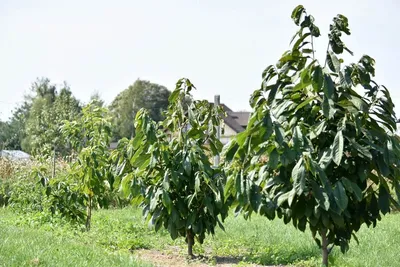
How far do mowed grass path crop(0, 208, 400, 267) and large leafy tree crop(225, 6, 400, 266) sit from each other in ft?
3.75

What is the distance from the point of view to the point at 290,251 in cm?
592

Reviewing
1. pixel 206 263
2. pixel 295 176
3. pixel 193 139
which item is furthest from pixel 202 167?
pixel 295 176

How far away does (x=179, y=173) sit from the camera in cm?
539

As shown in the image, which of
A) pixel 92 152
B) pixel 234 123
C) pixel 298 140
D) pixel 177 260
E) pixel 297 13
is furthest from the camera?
pixel 234 123

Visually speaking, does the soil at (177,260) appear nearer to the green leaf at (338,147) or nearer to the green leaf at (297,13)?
the green leaf at (338,147)

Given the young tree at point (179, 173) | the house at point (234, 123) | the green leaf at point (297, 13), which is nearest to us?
the green leaf at point (297, 13)

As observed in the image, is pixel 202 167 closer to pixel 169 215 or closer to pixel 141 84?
pixel 169 215

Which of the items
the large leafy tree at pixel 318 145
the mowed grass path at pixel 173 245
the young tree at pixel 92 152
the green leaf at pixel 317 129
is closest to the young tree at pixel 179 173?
the mowed grass path at pixel 173 245

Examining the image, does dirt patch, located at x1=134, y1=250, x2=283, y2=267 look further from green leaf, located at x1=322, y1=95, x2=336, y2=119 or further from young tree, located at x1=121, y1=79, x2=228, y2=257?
green leaf, located at x1=322, y1=95, x2=336, y2=119

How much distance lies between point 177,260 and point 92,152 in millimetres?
2156

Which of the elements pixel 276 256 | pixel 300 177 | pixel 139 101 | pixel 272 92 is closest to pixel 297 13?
pixel 272 92

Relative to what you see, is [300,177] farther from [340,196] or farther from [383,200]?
[383,200]

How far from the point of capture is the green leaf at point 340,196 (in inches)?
148

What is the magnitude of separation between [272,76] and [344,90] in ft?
1.85
